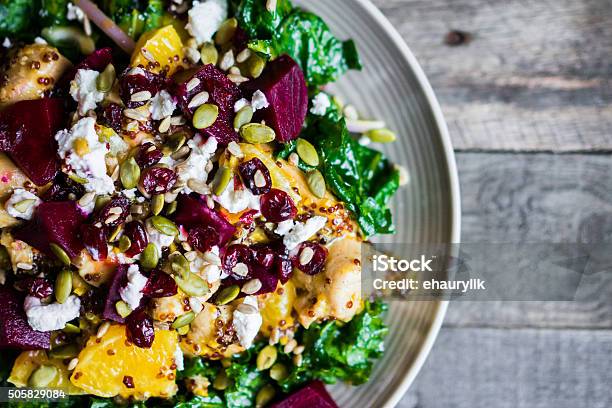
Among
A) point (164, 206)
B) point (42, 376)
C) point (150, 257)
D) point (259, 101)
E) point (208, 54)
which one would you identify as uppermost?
point (208, 54)

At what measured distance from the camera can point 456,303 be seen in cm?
269

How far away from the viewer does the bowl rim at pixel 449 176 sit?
2.42m

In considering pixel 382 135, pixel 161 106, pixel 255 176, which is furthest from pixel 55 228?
pixel 382 135

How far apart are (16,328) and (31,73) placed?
875 mm

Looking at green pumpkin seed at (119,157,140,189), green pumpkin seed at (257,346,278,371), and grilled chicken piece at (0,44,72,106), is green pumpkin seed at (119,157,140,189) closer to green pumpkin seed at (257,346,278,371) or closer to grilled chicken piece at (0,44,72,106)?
grilled chicken piece at (0,44,72,106)

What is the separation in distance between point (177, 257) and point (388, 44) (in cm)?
116

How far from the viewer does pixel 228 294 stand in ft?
7.06

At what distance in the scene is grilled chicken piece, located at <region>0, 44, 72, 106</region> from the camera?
6.98ft

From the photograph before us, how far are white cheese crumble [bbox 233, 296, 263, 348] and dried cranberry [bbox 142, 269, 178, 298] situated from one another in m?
0.24

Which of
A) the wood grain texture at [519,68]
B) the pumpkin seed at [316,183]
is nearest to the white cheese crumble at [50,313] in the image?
the pumpkin seed at [316,183]

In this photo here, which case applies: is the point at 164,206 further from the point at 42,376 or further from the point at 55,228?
the point at 42,376

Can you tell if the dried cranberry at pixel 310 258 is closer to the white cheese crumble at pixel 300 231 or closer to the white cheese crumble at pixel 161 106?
the white cheese crumble at pixel 300 231

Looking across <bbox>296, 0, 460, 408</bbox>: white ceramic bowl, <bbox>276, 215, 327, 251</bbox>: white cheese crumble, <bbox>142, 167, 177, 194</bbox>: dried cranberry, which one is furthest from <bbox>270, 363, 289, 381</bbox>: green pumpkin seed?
<bbox>142, 167, 177, 194</bbox>: dried cranberry

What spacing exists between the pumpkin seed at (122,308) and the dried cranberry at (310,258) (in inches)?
23.0
